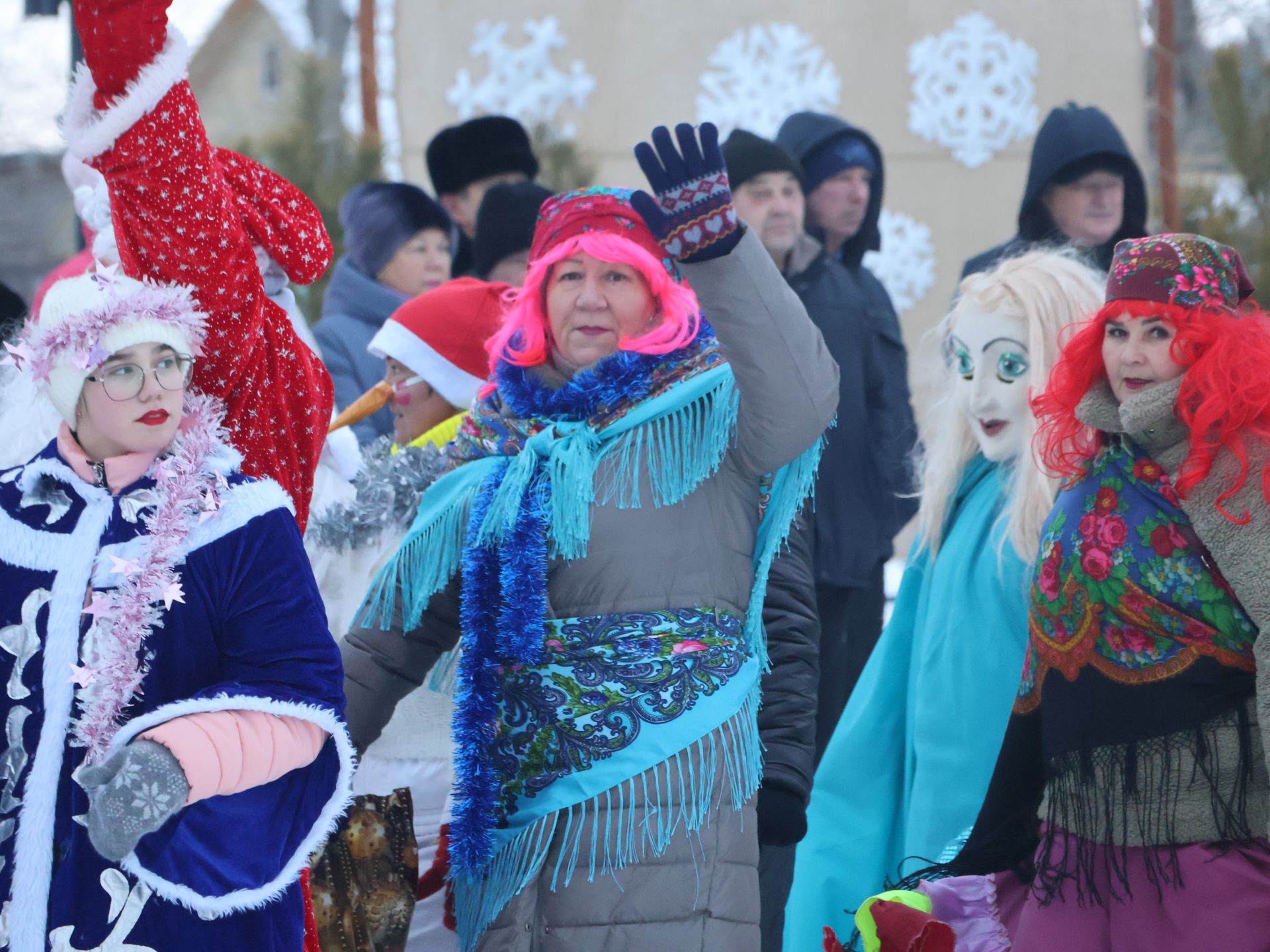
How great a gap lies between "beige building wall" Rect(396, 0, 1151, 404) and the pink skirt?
6199mm

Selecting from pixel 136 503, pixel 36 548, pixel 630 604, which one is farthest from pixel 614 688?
pixel 36 548

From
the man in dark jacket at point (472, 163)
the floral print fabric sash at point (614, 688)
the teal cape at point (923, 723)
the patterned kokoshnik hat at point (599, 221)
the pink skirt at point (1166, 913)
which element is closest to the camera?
the pink skirt at point (1166, 913)

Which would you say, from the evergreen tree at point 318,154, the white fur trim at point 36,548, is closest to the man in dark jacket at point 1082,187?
the white fur trim at point 36,548

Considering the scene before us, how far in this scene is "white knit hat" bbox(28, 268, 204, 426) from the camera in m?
2.24

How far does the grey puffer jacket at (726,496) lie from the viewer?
2.57m

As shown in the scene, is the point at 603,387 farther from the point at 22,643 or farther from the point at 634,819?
the point at 22,643

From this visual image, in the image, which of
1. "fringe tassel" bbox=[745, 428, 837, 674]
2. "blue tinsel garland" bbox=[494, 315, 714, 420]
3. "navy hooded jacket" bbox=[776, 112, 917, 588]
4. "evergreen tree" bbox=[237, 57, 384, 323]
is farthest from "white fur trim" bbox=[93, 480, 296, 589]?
"evergreen tree" bbox=[237, 57, 384, 323]

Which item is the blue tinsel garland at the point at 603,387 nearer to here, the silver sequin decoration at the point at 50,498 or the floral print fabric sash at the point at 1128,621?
the floral print fabric sash at the point at 1128,621

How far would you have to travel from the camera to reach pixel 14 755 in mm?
2170

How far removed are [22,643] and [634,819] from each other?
101 cm

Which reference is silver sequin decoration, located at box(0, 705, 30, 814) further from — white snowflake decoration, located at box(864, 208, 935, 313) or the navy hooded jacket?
white snowflake decoration, located at box(864, 208, 935, 313)

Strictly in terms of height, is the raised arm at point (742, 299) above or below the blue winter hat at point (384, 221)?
below

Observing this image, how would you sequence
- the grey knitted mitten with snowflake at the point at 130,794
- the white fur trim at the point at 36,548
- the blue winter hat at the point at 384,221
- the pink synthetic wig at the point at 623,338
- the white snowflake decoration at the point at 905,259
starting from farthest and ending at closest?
the white snowflake decoration at the point at 905,259
the blue winter hat at the point at 384,221
the pink synthetic wig at the point at 623,338
the white fur trim at the point at 36,548
the grey knitted mitten with snowflake at the point at 130,794

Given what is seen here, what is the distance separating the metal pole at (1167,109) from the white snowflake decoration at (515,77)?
3286mm
